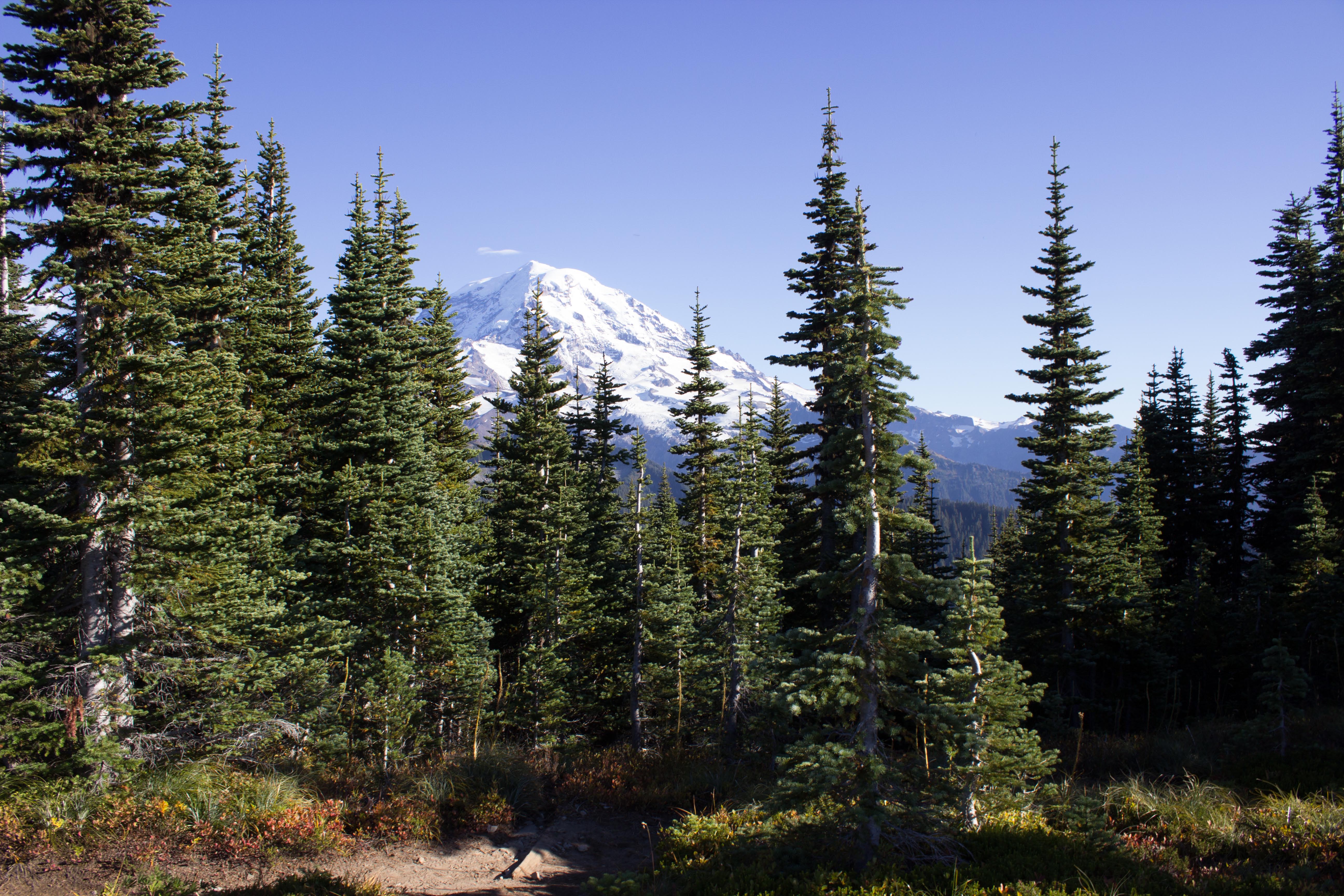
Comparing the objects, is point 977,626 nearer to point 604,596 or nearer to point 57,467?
point 57,467

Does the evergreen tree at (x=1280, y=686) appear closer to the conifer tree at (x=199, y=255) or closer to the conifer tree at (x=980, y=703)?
the conifer tree at (x=980, y=703)

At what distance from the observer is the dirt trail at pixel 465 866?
10.2 meters

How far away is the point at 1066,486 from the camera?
24.5 m

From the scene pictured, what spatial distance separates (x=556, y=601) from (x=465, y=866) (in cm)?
1125

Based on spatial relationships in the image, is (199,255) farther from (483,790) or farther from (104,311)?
(483,790)

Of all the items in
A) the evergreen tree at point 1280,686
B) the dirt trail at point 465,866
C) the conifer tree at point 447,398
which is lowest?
the dirt trail at point 465,866

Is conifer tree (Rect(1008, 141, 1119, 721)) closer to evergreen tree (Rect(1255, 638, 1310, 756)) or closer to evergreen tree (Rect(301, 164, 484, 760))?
evergreen tree (Rect(1255, 638, 1310, 756))

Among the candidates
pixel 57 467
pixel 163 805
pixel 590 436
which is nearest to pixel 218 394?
pixel 57 467

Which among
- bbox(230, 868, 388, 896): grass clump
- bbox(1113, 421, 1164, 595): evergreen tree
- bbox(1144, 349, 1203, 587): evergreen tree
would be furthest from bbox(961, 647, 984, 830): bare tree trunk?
bbox(1144, 349, 1203, 587): evergreen tree

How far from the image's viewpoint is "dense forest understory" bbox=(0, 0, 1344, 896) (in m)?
9.68

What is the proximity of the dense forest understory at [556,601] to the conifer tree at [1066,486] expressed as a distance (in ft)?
0.66

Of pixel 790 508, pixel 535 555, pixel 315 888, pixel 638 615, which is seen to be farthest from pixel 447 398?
pixel 315 888

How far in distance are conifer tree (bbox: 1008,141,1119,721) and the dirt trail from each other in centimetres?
1827

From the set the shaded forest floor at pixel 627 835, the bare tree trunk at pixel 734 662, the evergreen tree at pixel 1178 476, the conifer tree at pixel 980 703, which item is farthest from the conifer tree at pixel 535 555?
the evergreen tree at pixel 1178 476
